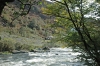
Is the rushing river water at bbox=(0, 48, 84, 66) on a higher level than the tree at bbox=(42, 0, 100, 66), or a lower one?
lower

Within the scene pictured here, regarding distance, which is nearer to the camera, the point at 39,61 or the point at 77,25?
the point at 77,25

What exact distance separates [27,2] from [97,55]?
6059mm

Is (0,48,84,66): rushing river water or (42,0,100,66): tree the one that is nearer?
(42,0,100,66): tree

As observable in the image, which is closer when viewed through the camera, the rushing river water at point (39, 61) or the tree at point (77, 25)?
the tree at point (77, 25)

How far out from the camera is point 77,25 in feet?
34.4

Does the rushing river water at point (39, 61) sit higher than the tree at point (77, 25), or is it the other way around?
the tree at point (77, 25)

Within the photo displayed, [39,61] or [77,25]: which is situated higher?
[77,25]

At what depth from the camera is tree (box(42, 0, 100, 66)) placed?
10377 mm

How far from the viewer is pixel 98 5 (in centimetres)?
1091

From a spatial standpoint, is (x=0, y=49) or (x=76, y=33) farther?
(x=0, y=49)

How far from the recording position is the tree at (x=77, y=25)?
409 inches

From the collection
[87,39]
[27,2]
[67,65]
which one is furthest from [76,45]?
[67,65]

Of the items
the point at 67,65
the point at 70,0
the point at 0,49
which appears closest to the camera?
the point at 70,0

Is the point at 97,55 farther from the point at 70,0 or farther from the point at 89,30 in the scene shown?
the point at 70,0
